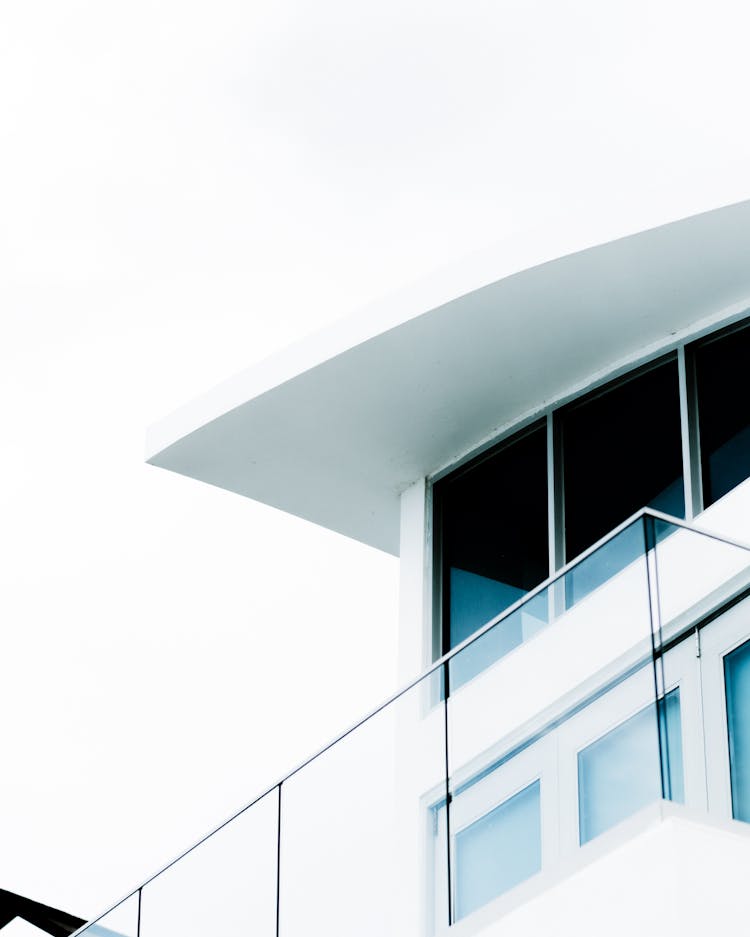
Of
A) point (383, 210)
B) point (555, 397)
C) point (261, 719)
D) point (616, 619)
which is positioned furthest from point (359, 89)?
point (616, 619)

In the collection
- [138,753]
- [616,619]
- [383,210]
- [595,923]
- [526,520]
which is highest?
[383,210]

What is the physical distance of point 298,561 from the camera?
1287 inches

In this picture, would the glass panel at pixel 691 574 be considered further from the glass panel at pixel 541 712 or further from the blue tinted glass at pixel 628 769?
the blue tinted glass at pixel 628 769

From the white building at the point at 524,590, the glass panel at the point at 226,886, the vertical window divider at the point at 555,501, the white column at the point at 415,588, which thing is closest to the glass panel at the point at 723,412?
the white building at the point at 524,590

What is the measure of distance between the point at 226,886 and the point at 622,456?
3990 mm

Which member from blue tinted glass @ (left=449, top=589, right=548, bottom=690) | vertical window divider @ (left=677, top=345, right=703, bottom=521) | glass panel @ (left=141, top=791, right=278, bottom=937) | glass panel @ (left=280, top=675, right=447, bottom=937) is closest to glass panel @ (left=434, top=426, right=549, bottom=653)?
vertical window divider @ (left=677, top=345, right=703, bottom=521)

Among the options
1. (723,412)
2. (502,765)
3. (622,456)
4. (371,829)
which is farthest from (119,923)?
(723,412)

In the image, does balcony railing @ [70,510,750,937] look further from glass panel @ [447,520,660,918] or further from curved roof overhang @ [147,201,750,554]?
Answer: curved roof overhang @ [147,201,750,554]

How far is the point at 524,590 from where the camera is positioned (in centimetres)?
1200

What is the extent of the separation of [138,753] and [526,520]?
20479mm

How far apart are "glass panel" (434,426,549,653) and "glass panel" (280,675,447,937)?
287 cm

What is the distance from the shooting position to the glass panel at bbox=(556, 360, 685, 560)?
11352 millimetres

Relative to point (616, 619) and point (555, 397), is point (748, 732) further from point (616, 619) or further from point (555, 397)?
point (555, 397)

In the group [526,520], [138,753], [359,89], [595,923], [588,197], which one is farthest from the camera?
[138,753]
